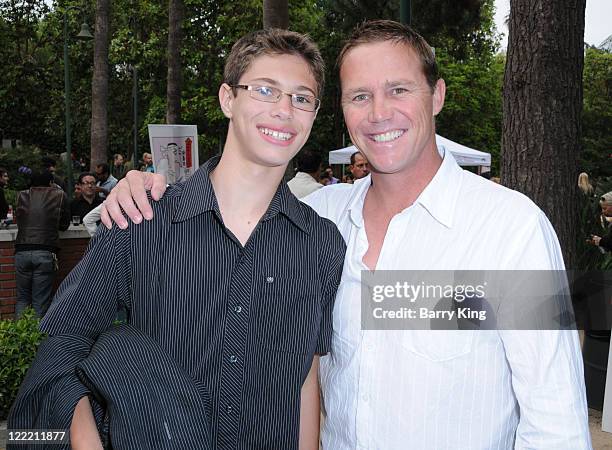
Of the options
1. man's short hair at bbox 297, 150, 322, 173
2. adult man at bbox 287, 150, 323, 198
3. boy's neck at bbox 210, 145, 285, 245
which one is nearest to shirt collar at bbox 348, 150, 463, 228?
boy's neck at bbox 210, 145, 285, 245

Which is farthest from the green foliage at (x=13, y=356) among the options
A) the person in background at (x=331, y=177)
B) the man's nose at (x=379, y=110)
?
the person in background at (x=331, y=177)

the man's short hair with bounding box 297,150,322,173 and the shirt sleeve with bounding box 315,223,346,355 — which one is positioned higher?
the man's short hair with bounding box 297,150,322,173

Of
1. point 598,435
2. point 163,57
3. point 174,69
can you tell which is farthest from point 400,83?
point 163,57

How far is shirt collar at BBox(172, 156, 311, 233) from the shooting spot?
2.26 meters

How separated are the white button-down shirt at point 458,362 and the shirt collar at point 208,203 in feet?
0.92

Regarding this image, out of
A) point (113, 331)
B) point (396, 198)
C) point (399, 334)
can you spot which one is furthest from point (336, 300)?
point (113, 331)

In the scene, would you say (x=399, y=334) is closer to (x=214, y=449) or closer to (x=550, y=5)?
(x=214, y=449)

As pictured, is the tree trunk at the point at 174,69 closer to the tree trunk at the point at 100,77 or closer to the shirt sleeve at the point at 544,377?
the tree trunk at the point at 100,77

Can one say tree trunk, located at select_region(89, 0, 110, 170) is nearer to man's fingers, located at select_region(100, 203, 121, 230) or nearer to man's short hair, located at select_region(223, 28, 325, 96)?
man's short hair, located at select_region(223, 28, 325, 96)

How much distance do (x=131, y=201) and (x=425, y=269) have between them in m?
1.01

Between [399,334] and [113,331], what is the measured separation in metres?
0.94

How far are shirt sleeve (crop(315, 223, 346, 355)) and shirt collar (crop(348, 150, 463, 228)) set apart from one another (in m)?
0.21

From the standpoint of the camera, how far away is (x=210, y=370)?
7.06 ft

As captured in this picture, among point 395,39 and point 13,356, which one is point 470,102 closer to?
point 13,356
